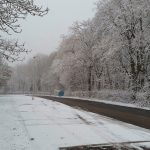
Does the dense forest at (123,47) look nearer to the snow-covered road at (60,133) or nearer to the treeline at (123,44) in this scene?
the treeline at (123,44)

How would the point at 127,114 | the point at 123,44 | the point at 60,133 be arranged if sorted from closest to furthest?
the point at 60,133
the point at 127,114
the point at 123,44

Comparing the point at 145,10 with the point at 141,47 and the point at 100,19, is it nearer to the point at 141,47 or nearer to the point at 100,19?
the point at 141,47

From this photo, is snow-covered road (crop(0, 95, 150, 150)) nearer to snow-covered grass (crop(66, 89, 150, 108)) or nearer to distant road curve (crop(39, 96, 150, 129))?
distant road curve (crop(39, 96, 150, 129))

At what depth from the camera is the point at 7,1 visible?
1284 centimetres

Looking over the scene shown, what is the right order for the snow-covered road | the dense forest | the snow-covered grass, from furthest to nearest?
the dense forest → the snow-covered grass → the snow-covered road

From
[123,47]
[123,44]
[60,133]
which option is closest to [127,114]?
[60,133]

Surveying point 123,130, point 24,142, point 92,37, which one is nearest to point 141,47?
point 92,37

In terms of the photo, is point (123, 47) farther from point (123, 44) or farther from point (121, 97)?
point (121, 97)

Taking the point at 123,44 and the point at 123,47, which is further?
the point at 123,47

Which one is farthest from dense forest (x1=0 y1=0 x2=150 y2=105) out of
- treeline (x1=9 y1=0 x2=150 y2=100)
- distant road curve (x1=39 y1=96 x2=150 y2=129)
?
distant road curve (x1=39 y1=96 x2=150 y2=129)

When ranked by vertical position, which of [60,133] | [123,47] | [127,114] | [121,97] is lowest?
[60,133]

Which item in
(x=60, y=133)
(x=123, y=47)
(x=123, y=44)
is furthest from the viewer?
(x=123, y=47)

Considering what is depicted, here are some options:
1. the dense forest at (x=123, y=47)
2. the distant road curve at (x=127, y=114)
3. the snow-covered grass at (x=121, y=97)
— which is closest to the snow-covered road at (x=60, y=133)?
the distant road curve at (x=127, y=114)

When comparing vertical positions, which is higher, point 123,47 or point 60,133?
point 123,47
